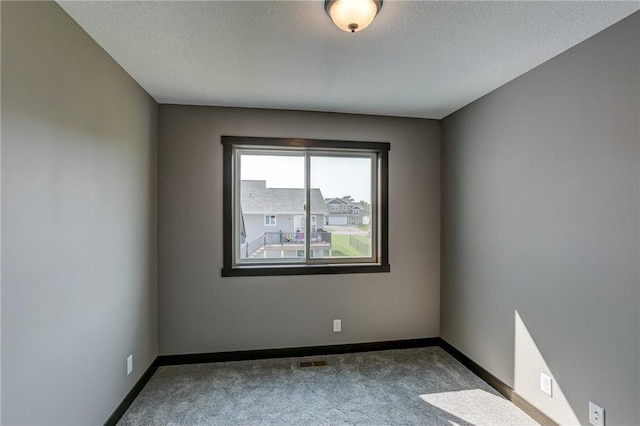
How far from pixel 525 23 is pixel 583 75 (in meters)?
0.53

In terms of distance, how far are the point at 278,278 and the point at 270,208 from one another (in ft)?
2.31

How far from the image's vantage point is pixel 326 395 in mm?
2418

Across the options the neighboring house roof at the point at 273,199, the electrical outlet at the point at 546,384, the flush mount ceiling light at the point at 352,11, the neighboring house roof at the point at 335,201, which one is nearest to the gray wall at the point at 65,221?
the neighboring house roof at the point at 273,199

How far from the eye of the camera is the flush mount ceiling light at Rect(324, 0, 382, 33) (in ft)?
4.72

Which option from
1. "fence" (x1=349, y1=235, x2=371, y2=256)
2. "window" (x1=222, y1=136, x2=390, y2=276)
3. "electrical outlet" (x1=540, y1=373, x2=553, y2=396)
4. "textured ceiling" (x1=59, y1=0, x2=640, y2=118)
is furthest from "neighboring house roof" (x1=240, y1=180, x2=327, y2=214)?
"electrical outlet" (x1=540, y1=373, x2=553, y2=396)

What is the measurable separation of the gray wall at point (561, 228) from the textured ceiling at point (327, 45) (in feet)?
0.81

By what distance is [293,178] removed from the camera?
10.5 feet

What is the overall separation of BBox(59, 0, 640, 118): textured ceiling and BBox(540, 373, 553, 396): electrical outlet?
6.86 ft

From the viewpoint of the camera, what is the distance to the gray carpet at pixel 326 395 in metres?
2.14

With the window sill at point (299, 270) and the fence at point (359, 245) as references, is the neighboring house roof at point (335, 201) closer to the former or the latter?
the fence at point (359, 245)

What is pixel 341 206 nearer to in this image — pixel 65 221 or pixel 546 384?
pixel 546 384

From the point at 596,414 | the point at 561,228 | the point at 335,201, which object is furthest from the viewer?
the point at 335,201

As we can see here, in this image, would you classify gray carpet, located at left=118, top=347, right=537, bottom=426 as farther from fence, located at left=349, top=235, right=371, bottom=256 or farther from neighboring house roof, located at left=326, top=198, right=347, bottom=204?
neighboring house roof, located at left=326, top=198, right=347, bottom=204

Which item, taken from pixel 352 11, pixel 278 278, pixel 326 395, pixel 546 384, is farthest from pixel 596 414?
pixel 352 11
